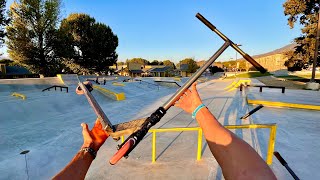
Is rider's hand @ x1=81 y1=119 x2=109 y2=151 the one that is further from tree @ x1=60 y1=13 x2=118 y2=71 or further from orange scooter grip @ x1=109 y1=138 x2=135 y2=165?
tree @ x1=60 y1=13 x2=118 y2=71

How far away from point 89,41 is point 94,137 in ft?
144

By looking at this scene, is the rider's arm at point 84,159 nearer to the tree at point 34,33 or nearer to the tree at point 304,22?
the tree at point 304,22

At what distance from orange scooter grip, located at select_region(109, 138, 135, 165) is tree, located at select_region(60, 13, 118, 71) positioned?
4277 centimetres

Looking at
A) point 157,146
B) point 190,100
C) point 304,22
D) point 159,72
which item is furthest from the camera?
point 159,72

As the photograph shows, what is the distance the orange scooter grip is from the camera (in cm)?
125

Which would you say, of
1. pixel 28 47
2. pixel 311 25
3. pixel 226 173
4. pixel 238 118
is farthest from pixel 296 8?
pixel 28 47

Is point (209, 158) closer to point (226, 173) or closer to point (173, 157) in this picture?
point (173, 157)

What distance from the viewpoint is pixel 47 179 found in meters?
4.89

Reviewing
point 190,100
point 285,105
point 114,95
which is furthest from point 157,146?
point 114,95

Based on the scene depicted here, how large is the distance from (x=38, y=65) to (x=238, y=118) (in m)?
33.2

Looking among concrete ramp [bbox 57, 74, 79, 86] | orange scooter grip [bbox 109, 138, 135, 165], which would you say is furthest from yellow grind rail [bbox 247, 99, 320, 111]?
concrete ramp [bbox 57, 74, 79, 86]

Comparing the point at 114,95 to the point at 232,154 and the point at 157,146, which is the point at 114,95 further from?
the point at 232,154

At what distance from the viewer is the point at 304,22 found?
86.2 ft

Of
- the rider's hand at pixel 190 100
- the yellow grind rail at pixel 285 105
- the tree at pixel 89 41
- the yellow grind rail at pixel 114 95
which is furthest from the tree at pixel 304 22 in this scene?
the tree at pixel 89 41
